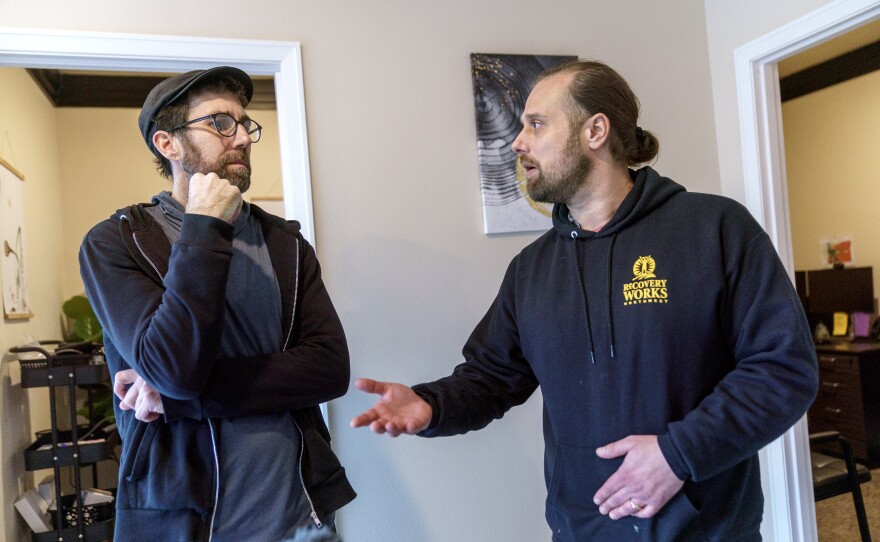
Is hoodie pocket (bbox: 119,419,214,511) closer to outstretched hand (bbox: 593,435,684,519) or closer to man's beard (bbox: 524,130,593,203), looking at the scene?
outstretched hand (bbox: 593,435,684,519)

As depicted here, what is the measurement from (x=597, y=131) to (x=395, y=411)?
0.81 meters

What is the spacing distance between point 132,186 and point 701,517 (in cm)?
494

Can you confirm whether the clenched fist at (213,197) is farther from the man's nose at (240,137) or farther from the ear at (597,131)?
the ear at (597,131)

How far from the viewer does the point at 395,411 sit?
1.49 metres

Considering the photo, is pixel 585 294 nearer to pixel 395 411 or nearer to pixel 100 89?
pixel 395 411

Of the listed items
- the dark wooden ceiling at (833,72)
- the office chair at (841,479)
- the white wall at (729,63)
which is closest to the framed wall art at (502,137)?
the white wall at (729,63)

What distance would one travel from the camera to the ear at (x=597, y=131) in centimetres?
165

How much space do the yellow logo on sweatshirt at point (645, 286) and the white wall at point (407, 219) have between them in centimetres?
129

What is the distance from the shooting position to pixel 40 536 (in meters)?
3.03

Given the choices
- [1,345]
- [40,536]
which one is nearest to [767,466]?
[40,536]

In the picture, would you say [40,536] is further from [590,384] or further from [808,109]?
[808,109]

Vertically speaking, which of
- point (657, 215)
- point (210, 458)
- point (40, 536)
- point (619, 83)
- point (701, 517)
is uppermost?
point (619, 83)

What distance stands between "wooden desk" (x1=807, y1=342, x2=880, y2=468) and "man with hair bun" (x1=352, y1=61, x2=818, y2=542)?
13.3ft

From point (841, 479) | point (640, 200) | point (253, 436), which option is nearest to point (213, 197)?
point (253, 436)
